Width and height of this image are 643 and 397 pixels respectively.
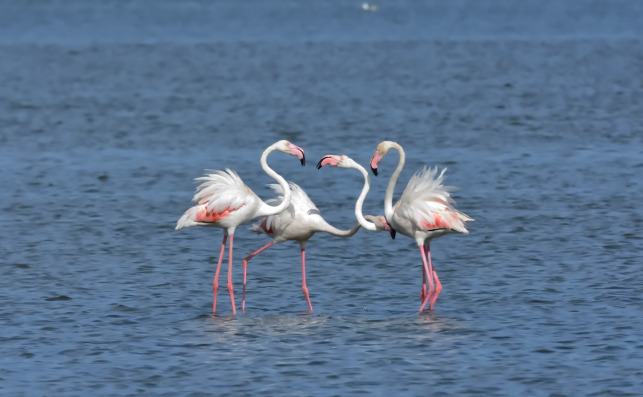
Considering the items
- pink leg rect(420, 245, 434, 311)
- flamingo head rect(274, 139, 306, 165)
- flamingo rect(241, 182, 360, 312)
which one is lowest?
pink leg rect(420, 245, 434, 311)

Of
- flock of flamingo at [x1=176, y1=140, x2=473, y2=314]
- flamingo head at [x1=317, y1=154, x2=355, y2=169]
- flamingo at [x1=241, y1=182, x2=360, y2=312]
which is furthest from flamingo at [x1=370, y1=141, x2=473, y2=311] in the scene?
flamingo at [x1=241, y1=182, x2=360, y2=312]

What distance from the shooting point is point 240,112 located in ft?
81.5

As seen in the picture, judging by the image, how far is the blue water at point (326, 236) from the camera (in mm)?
8992

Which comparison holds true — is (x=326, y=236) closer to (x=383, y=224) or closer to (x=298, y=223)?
(x=298, y=223)

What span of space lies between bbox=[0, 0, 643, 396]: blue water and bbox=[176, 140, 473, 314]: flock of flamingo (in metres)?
0.47

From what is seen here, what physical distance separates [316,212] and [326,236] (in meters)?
2.74

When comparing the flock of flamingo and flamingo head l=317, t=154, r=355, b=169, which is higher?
flamingo head l=317, t=154, r=355, b=169

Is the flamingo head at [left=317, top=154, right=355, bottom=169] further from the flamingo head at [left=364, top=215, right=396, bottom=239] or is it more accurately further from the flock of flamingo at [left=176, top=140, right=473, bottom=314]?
the flamingo head at [left=364, top=215, right=396, bottom=239]

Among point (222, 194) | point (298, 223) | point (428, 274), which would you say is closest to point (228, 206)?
point (222, 194)

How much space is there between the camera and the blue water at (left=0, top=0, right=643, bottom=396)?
29.5 feet

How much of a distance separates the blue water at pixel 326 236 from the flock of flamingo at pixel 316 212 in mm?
466

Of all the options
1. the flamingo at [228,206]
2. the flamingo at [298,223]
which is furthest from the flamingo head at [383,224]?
the flamingo at [228,206]

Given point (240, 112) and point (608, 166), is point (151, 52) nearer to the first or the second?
point (240, 112)

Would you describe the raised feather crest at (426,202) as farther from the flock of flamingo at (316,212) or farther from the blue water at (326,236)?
the blue water at (326,236)
